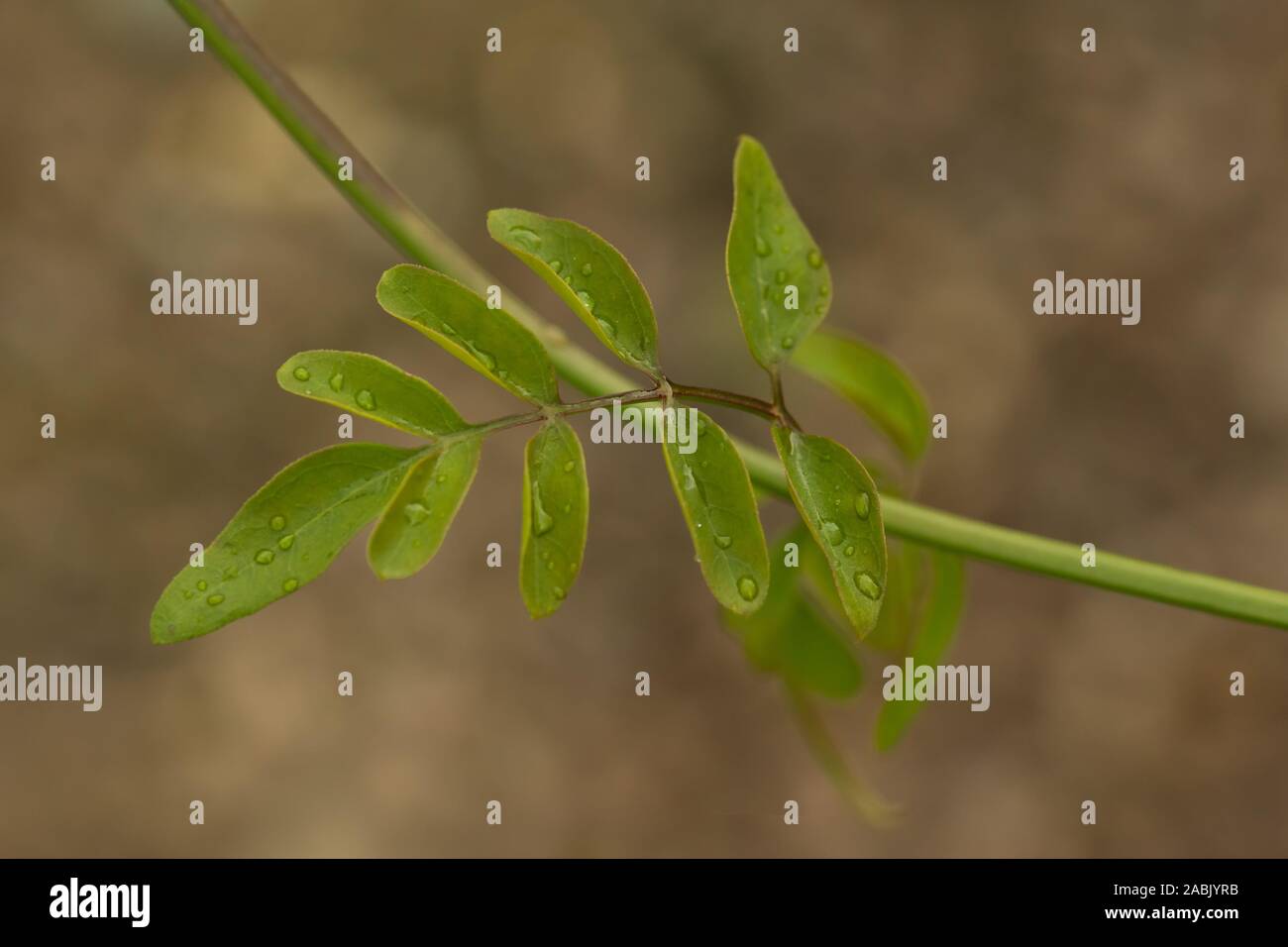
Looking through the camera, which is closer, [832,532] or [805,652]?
[832,532]

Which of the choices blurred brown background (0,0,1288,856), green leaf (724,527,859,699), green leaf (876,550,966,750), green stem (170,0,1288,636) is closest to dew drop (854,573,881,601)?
green stem (170,0,1288,636)

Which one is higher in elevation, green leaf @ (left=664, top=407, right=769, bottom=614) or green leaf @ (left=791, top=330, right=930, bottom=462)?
green leaf @ (left=791, top=330, right=930, bottom=462)

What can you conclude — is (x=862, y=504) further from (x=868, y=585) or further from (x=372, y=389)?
(x=372, y=389)

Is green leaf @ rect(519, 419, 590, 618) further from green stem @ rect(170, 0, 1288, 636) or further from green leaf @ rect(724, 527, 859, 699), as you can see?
green leaf @ rect(724, 527, 859, 699)

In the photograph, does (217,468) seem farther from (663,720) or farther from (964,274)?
(964,274)

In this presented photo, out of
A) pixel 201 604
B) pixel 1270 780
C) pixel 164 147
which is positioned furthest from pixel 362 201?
pixel 1270 780

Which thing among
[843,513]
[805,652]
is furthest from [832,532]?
[805,652]
